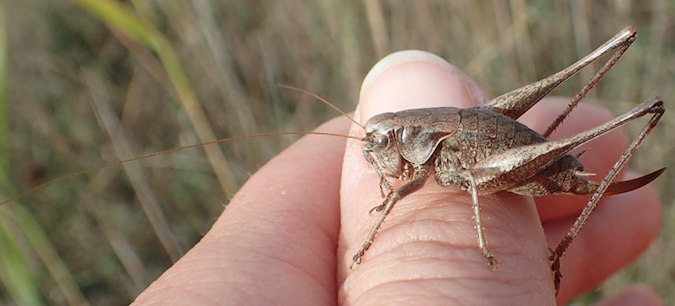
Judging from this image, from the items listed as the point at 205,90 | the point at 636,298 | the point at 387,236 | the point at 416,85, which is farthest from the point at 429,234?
the point at 205,90

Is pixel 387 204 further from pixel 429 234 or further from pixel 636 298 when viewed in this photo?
pixel 636 298

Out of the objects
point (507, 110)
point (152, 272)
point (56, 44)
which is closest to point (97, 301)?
point (152, 272)

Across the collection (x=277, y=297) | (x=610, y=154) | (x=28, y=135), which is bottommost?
(x=610, y=154)

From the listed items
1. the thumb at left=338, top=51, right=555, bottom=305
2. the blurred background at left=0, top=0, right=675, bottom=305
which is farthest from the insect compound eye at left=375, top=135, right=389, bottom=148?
the blurred background at left=0, top=0, right=675, bottom=305

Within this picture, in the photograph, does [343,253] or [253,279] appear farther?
[343,253]


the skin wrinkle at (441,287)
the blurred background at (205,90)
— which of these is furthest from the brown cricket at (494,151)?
the blurred background at (205,90)

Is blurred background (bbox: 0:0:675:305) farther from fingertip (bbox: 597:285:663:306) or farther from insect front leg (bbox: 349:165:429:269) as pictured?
insect front leg (bbox: 349:165:429:269)

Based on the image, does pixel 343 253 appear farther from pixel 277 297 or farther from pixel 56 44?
pixel 56 44
